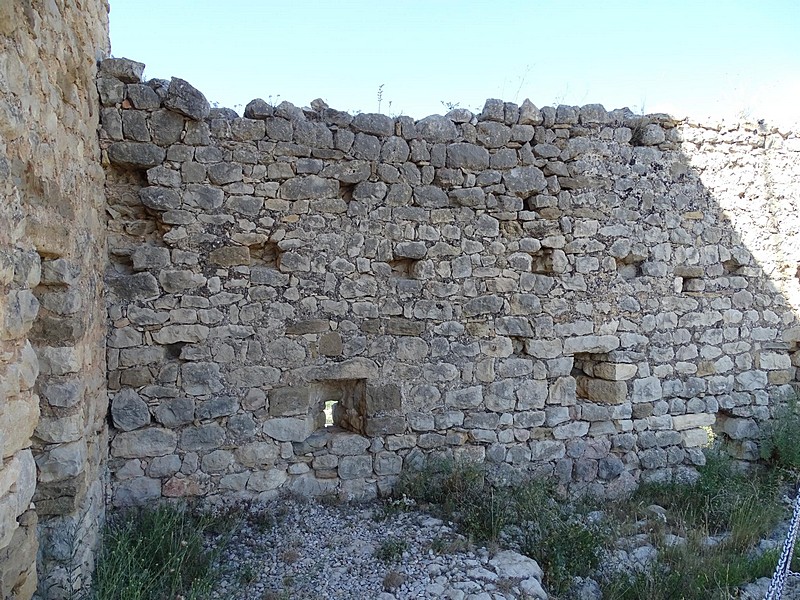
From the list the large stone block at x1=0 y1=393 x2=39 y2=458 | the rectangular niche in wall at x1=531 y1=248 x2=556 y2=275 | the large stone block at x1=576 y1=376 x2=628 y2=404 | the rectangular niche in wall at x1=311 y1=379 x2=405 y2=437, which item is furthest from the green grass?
the large stone block at x1=0 y1=393 x2=39 y2=458

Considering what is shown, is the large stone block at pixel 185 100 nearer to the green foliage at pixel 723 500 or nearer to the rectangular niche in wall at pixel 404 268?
the rectangular niche in wall at pixel 404 268

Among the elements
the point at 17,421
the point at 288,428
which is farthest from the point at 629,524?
the point at 17,421

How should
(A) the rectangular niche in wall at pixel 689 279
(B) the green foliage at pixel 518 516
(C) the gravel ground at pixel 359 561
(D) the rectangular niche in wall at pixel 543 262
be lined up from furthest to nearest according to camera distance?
(A) the rectangular niche in wall at pixel 689 279 < (D) the rectangular niche in wall at pixel 543 262 < (B) the green foliage at pixel 518 516 < (C) the gravel ground at pixel 359 561

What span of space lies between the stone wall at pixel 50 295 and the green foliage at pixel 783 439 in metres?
5.22

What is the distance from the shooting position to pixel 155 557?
3264 millimetres

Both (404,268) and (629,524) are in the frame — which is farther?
(404,268)

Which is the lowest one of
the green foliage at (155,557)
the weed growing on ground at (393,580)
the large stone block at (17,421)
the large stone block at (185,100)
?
the weed growing on ground at (393,580)

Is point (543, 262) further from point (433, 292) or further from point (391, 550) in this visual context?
point (391, 550)

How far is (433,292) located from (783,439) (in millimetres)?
3331

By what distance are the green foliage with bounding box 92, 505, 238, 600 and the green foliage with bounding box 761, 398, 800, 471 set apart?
456cm

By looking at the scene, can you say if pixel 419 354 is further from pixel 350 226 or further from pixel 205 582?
pixel 205 582

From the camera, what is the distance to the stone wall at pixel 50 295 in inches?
86.2

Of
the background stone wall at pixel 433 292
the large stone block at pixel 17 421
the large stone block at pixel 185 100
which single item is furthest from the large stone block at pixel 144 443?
the large stone block at pixel 185 100

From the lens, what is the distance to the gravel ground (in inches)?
125
